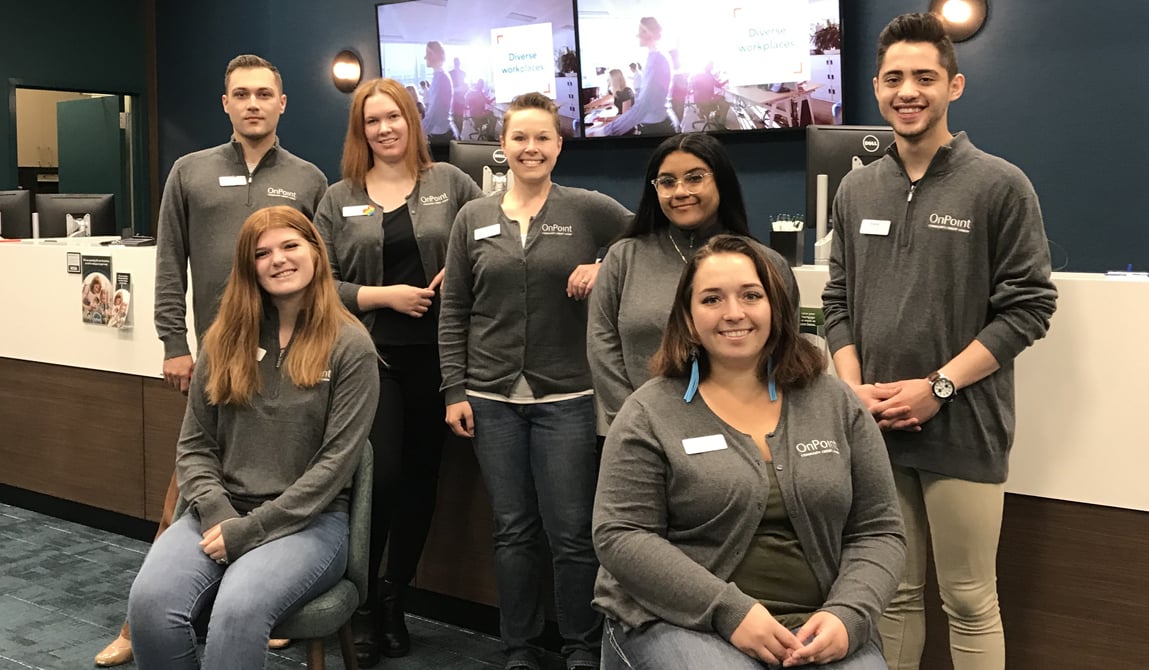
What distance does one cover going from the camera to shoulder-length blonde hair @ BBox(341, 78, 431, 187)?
2.81 metres

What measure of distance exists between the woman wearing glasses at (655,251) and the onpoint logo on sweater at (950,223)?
31 cm

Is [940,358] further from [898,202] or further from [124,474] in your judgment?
[124,474]

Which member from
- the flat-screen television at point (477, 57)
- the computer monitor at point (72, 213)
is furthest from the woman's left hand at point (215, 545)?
the flat-screen television at point (477, 57)

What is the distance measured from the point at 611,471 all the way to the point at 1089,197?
11.8 feet

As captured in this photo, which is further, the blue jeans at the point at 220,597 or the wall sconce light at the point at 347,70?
the wall sconce light at the point at 347,70

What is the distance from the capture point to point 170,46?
7805 millimetres

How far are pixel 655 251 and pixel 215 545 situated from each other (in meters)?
1.10

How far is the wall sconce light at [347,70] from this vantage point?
6.83 m

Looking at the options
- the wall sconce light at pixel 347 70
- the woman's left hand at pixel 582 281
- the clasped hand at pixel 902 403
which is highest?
the wall sconce light at pixel 347 70

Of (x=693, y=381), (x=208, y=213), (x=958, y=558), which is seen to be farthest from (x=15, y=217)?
(x=958, y=558)

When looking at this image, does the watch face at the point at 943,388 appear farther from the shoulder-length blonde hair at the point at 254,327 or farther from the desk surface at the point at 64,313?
the desk surface at the point at 64,313

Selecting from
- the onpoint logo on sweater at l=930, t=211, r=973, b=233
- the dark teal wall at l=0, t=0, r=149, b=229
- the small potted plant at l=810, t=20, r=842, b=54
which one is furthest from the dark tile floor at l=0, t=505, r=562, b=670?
the dark teal wall at l=0, t=0, r=149, b=229

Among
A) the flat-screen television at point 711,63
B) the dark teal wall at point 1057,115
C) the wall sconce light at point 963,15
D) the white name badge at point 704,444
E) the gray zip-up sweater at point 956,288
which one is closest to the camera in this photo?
the white name badge at point 704,444

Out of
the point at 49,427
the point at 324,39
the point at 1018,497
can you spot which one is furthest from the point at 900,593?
the point at 324,39
